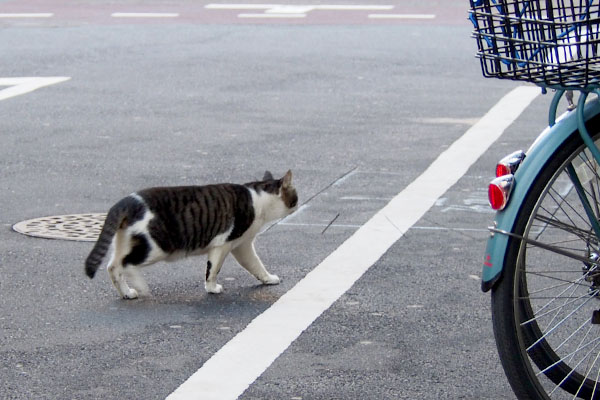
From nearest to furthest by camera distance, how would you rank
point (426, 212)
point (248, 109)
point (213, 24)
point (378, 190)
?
point (426, 212)
point (378, 190)
point (248, 109)
point (213, 24)

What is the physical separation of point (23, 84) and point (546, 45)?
36.6 ft

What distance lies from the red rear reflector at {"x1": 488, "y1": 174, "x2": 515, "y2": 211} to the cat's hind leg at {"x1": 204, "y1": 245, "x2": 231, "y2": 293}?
Result: 235cm

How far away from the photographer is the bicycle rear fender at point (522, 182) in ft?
14.3

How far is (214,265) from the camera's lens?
6461 mm

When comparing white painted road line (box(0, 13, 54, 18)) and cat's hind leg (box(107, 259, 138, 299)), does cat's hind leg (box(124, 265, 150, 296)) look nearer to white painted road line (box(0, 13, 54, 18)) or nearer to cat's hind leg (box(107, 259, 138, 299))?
cat's hind leg (box(107, 259, 138, 299))

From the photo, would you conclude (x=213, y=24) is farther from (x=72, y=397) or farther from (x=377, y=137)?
(x=72, y=397)

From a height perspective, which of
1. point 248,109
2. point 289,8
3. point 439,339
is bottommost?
point 289,8

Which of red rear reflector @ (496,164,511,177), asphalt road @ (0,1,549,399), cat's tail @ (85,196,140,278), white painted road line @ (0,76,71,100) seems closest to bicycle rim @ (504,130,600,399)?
red rear reflector @ (496,164,511,177)

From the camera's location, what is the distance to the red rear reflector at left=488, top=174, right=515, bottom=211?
14.4ft

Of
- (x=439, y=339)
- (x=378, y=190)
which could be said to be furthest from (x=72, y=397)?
(x=378, y=190)

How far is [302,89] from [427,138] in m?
3.10

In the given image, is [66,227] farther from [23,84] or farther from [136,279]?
[23,84]

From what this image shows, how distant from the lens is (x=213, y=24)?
21156 mm

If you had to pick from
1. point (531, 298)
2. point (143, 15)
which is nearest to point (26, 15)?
point (143, 15)
